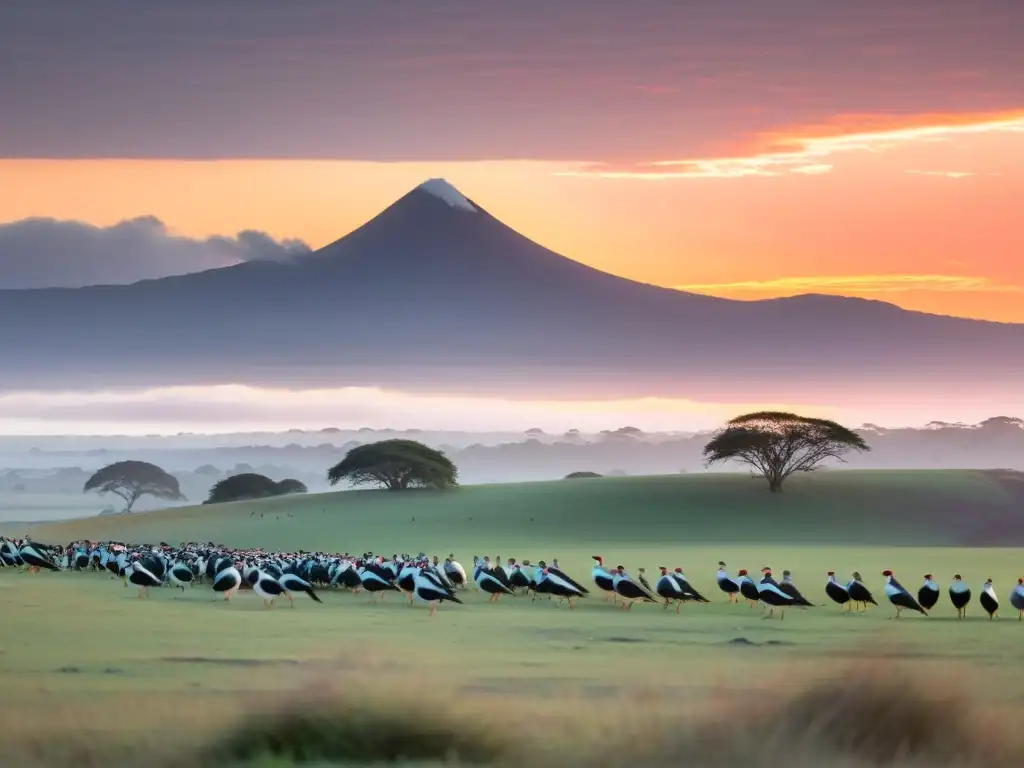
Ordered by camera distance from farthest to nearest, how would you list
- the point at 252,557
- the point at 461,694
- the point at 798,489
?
1. the point at 798,489
2. the point at 252,557
3. the point at 461,694

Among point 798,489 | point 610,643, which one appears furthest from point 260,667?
point 798,489

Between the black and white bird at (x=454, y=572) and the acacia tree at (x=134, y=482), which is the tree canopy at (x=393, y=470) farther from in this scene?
the black and white bird at (x=454, y=572)

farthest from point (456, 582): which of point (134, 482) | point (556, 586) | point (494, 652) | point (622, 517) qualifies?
point (134, 482)

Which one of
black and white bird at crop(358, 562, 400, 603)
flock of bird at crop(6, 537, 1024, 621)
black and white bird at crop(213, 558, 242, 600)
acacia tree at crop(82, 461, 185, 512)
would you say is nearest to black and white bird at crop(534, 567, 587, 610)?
flock of bird at crop(6, 537, 1024, 621)

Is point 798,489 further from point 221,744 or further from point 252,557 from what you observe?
point 221,744

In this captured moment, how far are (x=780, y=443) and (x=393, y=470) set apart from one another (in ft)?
63.7

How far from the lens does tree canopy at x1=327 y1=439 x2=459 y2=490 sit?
85.2 metres

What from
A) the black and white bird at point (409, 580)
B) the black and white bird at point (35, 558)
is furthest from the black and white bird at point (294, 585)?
the black and white bird at point (35, 558)

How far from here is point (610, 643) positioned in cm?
2227

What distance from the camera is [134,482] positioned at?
11912 cm

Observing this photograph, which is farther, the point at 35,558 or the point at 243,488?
the point at 243,488

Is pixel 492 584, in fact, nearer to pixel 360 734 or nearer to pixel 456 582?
pixel 456 582

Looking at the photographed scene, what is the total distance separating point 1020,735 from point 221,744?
6.15 meters

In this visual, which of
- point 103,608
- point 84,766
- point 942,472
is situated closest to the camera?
point 84,766
